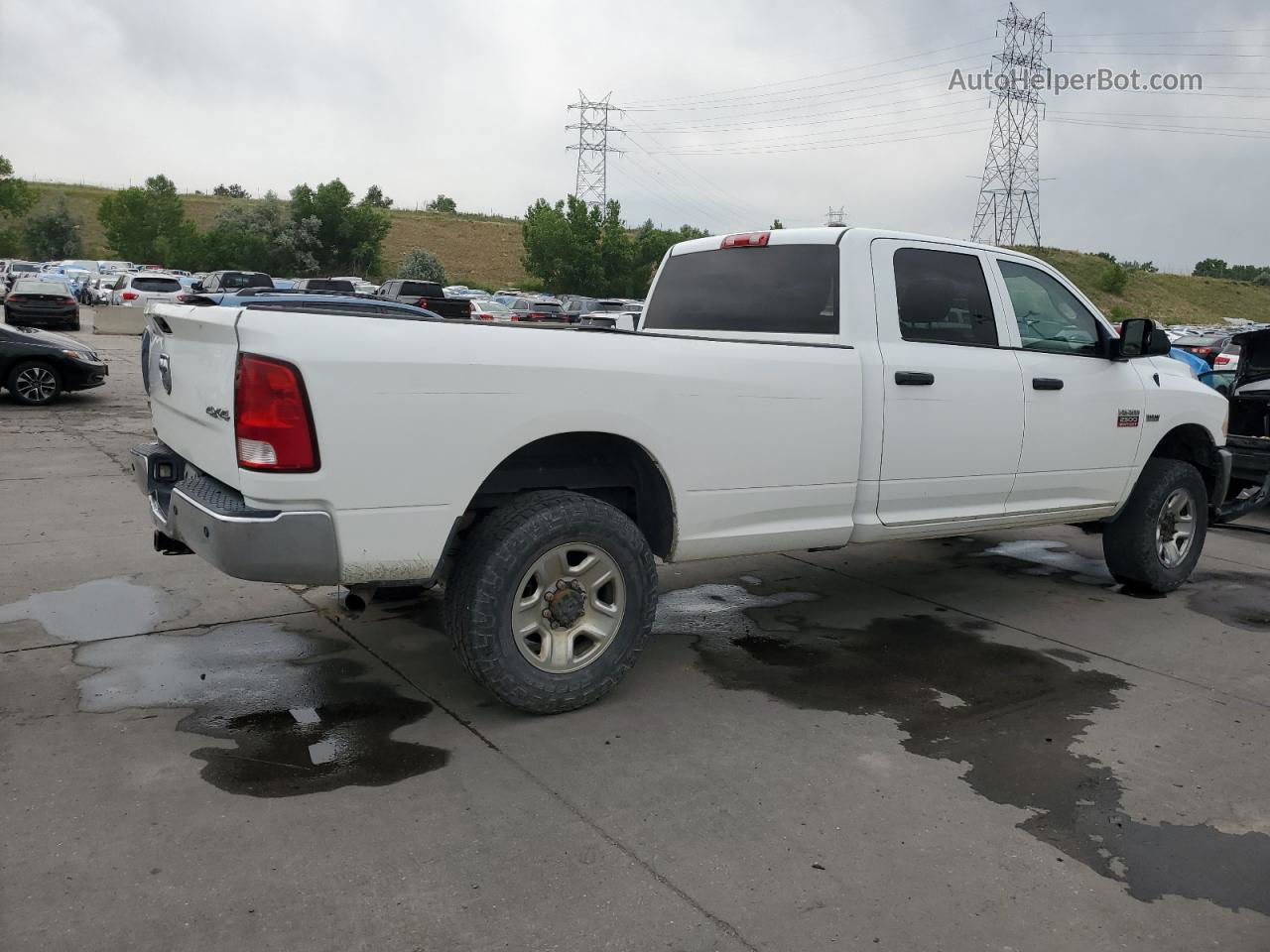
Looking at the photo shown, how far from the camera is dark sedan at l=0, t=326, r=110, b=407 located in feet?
45.9

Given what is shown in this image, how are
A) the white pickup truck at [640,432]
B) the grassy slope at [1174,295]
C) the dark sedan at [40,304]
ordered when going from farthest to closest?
the grassy slope at [1174,295] → the dark sedan at [40,304] → the white pickup truck at [640,432]

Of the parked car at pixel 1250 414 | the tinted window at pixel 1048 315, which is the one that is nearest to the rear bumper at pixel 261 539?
the tinted window at pixel 1048 315

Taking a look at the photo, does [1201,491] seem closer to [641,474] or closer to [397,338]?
[641,474]

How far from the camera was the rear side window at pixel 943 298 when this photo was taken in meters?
5.13

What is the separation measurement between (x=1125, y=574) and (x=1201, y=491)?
29.7 inches

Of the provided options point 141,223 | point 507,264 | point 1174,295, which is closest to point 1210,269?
point 1174,295

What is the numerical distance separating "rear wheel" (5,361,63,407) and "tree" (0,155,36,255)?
261 feet

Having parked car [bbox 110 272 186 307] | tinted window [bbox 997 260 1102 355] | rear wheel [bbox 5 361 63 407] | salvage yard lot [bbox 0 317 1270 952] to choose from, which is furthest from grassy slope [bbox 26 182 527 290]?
salvage yard lot [bbox 0 317 1270 952]

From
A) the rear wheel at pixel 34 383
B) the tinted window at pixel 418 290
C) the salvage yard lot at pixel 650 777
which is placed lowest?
the salvage yard lot at pixel 650 777

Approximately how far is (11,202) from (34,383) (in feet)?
262

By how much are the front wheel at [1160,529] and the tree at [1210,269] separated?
12746cm

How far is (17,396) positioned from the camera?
46.3ft

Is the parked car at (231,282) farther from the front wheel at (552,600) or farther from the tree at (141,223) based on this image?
the tree at (141,223)

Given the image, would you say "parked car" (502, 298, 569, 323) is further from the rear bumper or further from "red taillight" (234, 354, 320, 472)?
"red taillight" (234, 354, 320, 472)
